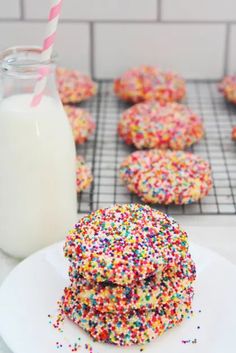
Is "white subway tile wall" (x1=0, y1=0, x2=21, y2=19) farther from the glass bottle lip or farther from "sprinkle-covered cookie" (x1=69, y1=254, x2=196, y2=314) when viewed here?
"sprinkle-covered cookie" (x1=69, y1=254, x2=196, y2=314)

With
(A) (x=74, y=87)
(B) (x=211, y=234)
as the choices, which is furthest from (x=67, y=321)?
(A) (x=74, y=87)

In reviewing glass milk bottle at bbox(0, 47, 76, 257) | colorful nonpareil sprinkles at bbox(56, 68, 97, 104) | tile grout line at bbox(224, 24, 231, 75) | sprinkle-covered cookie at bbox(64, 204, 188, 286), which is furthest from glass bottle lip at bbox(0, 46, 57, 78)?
tile grout line at bbox(224, 24, 231, 75)

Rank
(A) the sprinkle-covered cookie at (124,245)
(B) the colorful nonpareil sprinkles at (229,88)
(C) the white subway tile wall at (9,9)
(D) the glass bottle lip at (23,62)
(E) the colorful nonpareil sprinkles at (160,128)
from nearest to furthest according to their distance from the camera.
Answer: (A) the sprinkle-covered cookie at (124,245) < (D) the glass bottle lip at (23,62) < (E) the colorful nonpareil sprinkles at (160,128) < (B) the colorful nonpareil sprinkles at (229,88) < (C) the white subway tile wall at (9,9)

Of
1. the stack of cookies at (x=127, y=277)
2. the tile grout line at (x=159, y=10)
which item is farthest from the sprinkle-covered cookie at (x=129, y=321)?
the tile grout line at (x=159, y=10)

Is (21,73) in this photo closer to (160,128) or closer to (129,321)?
(129,321)

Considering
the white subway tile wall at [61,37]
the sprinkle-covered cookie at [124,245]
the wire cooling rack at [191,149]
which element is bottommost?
the wire cooling rack at [191,149]

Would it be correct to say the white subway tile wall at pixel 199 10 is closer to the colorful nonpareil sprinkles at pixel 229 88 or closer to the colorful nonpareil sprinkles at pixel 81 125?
the colorful nonpareil sprinkles at pixel 229 88
